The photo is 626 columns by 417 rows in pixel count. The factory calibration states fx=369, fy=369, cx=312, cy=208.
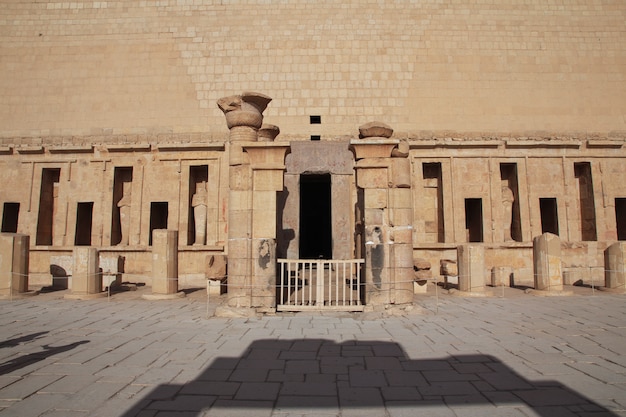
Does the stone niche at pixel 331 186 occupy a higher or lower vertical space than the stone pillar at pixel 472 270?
higher

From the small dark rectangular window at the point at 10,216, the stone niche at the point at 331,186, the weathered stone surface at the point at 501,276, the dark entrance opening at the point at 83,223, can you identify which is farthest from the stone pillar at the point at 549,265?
the small dark rectangular window at the point at 10,216

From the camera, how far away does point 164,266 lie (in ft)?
33.4

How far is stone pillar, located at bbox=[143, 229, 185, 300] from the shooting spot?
10086mm

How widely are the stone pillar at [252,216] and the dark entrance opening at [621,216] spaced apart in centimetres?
1474

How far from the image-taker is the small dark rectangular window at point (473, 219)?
1431 centimetres

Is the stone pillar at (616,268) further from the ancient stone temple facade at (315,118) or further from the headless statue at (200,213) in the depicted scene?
the headless statue at (200,213)

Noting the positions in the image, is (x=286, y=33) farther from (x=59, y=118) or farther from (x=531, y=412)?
(x=531, y=412)

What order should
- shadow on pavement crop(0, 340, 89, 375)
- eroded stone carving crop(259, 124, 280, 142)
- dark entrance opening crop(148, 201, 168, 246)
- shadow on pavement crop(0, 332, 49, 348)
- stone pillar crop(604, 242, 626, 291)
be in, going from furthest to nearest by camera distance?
dark entrance opening crop(148, 201, 168, 246), eroded stone carving crop(259, 124, 280, 142), stone pillar crop(604, 242, 626, 291), shadow on pavement crop(0, 332, 49, 348), shadow on pavement crop(0, 340, 89, 375)

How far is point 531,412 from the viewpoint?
3213mm

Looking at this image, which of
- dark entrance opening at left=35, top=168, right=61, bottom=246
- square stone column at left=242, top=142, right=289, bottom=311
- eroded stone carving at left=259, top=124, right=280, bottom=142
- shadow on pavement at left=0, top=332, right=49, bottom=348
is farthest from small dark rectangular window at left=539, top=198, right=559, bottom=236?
dark entrance opening at left=35, top=168, right=61, bottom=246

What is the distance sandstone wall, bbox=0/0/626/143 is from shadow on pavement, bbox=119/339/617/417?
11103 millimetres

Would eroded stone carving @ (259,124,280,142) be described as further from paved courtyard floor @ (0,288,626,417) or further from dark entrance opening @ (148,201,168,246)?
paved courtyard floor @ (0,288,626,417)

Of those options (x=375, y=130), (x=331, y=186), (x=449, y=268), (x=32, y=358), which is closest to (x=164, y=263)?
(x=32, y=358)

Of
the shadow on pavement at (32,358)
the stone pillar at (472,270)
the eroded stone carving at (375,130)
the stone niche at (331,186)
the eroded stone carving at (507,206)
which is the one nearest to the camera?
the shadow on pavement at (32,358)
